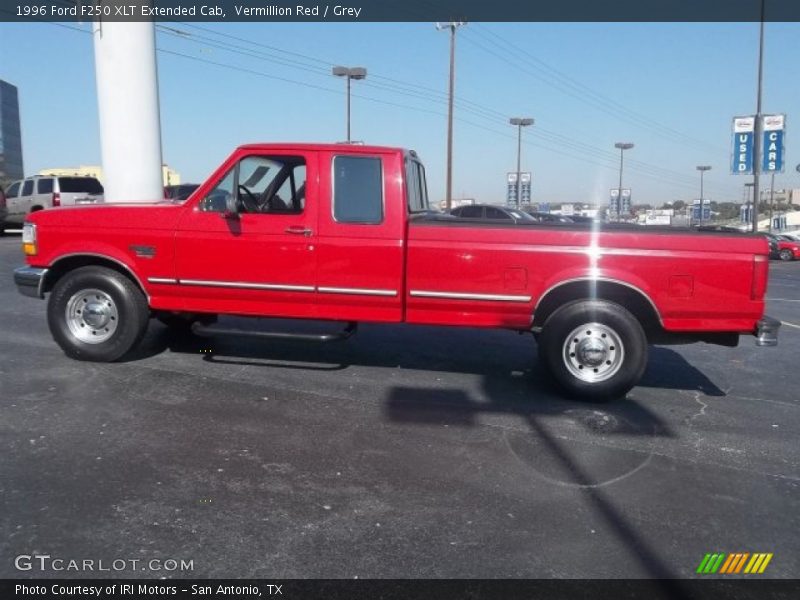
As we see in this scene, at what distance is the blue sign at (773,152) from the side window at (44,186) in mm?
27742

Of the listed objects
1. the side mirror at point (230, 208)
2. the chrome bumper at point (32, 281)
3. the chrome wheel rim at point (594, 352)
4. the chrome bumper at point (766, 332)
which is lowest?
the chrome wheel rim at point (594, 352)

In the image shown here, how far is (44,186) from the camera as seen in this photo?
71.8ft

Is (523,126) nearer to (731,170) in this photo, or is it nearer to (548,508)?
(731,170)

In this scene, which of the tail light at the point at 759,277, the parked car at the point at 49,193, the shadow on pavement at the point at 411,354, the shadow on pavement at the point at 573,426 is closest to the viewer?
the shadow on pavement at the point at 573,426

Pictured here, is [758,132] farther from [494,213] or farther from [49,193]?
[49,193]

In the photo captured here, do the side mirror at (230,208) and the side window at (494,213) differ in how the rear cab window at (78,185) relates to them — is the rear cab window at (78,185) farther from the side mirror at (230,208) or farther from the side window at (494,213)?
the side mirror at (230,208)

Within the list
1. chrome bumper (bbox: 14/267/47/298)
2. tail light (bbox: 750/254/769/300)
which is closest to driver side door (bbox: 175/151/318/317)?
chrome bumper (bbox: 14/267/47/298)

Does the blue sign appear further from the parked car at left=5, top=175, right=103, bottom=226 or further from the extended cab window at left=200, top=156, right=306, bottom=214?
the extended cab window at left=200, top=156, right=306, bottom=214

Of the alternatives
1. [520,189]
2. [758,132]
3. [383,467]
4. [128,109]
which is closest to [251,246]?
[383,467]

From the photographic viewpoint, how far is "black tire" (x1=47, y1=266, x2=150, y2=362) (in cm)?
577

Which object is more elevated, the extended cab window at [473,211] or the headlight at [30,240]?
the extended cab window at [473,211]

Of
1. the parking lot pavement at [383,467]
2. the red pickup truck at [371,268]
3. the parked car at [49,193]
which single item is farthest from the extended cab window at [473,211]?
the red pickup truck at [371,268]

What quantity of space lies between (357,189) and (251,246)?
1018mm

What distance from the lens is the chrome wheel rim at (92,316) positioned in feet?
19.2
